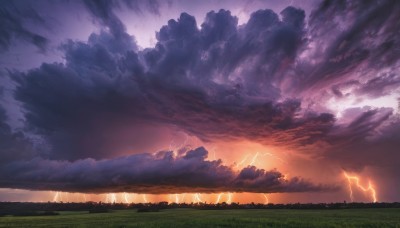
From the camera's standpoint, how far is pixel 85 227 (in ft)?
212

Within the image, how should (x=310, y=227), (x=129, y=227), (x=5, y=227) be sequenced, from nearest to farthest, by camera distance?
(x=310, y=227), (x=129, y=227), (x=5, y=227)

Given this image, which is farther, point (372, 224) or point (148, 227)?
point (372, 224)

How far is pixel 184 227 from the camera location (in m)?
62.4

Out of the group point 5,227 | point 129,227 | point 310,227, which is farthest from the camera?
point 5,227

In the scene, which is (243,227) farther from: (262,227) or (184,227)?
(184,227)

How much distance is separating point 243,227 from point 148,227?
60.6 feet

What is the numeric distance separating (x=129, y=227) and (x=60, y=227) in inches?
615

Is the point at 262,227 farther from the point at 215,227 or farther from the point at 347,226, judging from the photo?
the point at 347,226

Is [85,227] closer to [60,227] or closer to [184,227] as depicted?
[60,227]

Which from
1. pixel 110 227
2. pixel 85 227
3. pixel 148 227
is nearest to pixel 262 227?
pixel 148 227

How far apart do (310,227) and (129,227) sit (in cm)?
3501

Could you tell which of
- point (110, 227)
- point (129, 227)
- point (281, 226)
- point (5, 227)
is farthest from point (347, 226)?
point (5, 227)

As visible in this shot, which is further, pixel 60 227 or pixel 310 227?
pixel 60 227

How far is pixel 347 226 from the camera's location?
62.2 m
